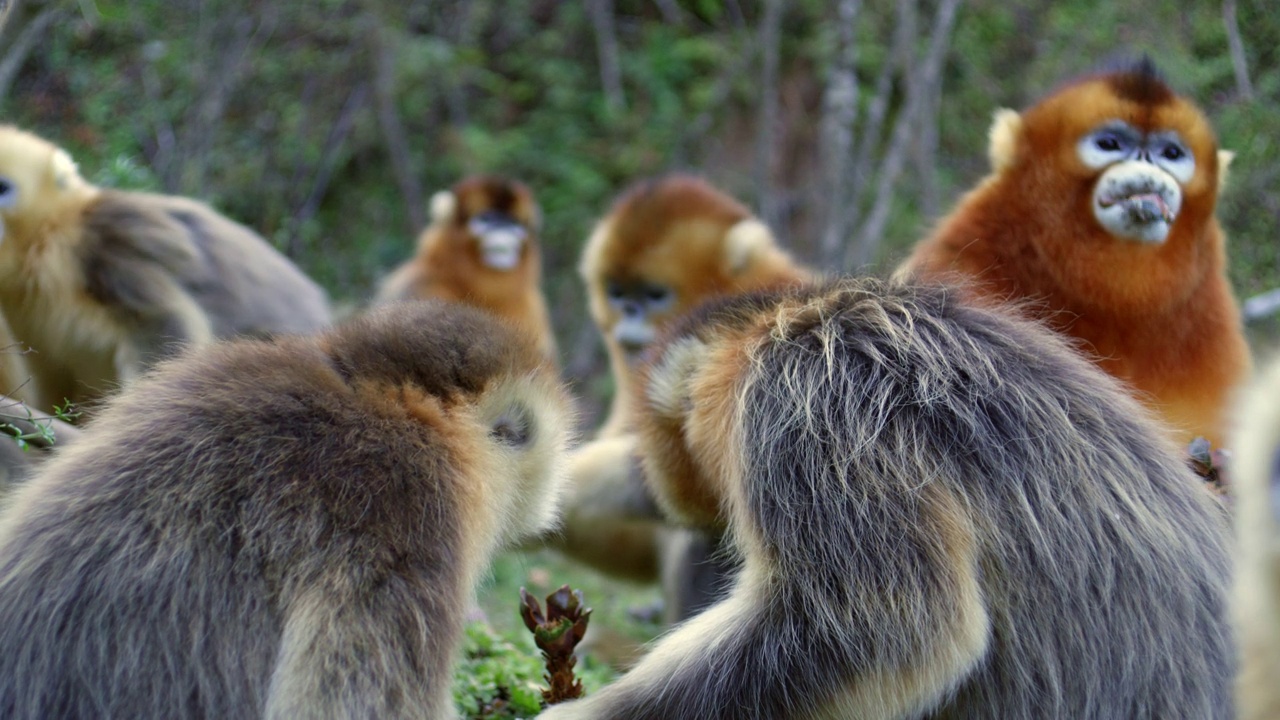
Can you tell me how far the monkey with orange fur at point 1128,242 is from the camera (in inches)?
161

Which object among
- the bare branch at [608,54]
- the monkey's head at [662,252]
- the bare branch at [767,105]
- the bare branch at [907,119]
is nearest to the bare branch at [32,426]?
the monkey's head at [662,252]

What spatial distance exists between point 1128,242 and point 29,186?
3.76 metres

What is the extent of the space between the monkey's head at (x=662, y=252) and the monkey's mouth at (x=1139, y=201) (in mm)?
2210

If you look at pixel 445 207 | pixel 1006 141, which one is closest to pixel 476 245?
pixel 445 207

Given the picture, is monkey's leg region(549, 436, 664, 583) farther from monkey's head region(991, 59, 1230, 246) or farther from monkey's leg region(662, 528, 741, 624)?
monkey's head region(991, 59, 1230, 246)

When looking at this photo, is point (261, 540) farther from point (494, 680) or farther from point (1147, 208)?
point (1147, 208)

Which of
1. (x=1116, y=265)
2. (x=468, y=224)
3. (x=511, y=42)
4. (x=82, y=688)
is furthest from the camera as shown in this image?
(x=511, y=42)

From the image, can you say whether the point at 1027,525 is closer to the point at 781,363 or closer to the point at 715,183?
the point at 781,363

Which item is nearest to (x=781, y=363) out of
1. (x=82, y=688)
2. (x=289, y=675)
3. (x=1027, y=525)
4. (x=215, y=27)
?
(x=1027, y=525)

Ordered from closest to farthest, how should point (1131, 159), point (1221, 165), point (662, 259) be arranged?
1. point (1131, 159)
2. point (1221, 165)
3. point (662, 259)

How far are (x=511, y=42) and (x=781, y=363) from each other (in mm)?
7966

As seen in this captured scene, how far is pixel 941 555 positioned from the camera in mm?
2402

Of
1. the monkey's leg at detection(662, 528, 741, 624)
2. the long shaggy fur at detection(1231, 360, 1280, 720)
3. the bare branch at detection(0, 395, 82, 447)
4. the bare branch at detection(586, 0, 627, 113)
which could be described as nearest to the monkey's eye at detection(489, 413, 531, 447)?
the bare branch at detection(0, 395, 82, 447)

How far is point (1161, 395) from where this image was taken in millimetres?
4215
